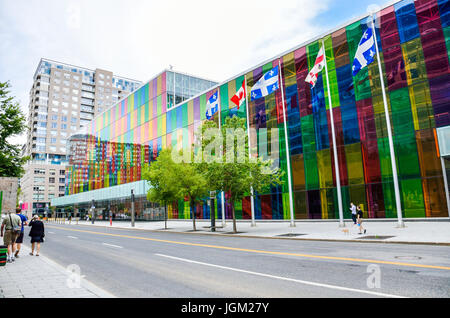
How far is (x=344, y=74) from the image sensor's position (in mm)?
26188

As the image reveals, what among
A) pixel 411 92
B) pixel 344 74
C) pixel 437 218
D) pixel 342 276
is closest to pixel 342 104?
pixel 344 74

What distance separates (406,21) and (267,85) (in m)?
11.8

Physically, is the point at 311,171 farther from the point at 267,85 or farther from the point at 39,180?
the point at 39,180

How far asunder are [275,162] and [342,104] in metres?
8.53

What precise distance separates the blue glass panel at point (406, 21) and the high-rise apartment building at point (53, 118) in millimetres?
113607

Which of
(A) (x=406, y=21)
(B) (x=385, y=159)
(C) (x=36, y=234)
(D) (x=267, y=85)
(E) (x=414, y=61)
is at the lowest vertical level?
(C) (x=36, y=234)

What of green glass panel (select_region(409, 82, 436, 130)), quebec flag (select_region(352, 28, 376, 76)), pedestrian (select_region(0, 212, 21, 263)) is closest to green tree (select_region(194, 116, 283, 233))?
quebec flag (select_region(352, 28, 376, 76))

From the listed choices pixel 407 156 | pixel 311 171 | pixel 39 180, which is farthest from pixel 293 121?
pixel 39 180

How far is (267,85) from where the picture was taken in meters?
23.1

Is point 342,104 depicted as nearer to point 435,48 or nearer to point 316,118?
point 316,118

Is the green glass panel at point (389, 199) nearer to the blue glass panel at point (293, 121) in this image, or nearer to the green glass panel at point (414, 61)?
the green glass panel at point (414, 61)

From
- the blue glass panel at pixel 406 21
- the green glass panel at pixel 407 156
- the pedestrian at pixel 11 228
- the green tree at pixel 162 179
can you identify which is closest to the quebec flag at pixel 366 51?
the blue glass panel at pixel 406 21

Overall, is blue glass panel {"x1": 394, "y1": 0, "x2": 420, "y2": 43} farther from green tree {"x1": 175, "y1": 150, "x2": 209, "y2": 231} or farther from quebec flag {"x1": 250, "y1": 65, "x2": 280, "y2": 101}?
green tree {"x1": 175, "y1": 150, "x2": 209, "y2": 231}

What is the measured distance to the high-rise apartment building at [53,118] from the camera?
108250 mm
